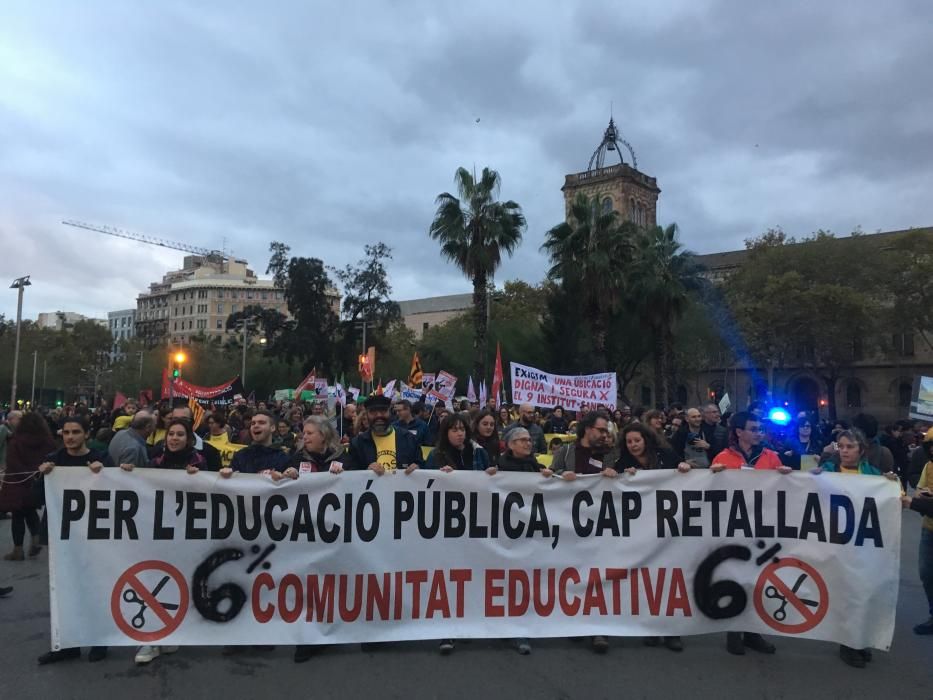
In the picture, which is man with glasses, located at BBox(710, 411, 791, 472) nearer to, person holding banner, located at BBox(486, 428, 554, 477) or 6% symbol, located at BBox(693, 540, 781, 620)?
6% symbol, located at BBox(693, 540, 781, 620)

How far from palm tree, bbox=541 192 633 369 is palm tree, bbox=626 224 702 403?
102 inches

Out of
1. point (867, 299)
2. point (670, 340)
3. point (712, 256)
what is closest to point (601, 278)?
point (670, 340)

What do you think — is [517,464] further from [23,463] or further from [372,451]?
[23,463]

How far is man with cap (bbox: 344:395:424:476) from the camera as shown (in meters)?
5.50

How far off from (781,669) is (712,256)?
90.0m

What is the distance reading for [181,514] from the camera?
4.77 m

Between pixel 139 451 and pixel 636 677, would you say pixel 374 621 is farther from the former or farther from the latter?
pixel 139 451

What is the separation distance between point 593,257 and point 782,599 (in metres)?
25.2

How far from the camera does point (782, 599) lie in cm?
488

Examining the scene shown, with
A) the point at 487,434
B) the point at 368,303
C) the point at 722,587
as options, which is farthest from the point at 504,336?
the point at 722,587

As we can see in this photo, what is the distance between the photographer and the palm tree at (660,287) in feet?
108

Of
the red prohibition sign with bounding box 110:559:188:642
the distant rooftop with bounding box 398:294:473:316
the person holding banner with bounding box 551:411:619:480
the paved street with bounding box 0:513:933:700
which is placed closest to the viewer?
the paved street with bounding box 0:513:933:700

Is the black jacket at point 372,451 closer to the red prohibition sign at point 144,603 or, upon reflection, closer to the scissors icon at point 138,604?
the red prohibition sign at point 144,603

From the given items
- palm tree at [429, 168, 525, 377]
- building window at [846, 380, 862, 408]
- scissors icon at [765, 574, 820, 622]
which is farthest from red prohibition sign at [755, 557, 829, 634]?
building window at [846, 380, 862, 408]
